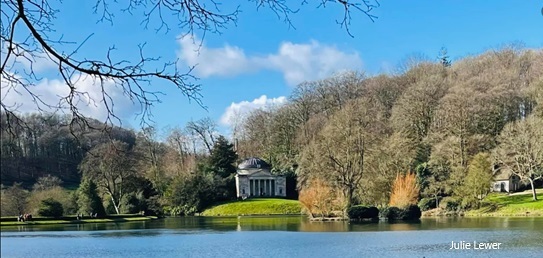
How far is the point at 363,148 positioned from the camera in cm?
4741

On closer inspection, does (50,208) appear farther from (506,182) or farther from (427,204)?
(506,182)

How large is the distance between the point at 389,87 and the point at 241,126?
22.0 m

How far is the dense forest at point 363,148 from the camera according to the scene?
4381 cm

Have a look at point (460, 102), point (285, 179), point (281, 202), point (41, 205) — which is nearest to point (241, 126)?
point (285, 179)

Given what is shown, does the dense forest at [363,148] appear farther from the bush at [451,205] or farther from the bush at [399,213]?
the bush at [399,213]

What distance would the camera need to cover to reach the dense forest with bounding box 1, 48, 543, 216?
43812 millimetres

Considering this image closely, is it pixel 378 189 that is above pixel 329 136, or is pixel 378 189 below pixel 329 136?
below

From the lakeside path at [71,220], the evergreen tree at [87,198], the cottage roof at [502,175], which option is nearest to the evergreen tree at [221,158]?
the lakeside path at [71,220]

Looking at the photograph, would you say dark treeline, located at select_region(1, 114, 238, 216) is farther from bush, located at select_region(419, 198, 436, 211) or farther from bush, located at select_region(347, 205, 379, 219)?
bush, located at select_region(419, 198, 436, 211)

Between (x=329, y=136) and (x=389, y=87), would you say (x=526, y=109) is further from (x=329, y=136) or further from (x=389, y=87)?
(x=329, y=136)

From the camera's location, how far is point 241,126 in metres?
79.1

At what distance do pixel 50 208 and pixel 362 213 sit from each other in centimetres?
2295

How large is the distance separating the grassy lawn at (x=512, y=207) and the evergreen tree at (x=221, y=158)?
33.3m

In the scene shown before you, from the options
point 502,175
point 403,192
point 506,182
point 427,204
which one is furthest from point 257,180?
point 403,192
